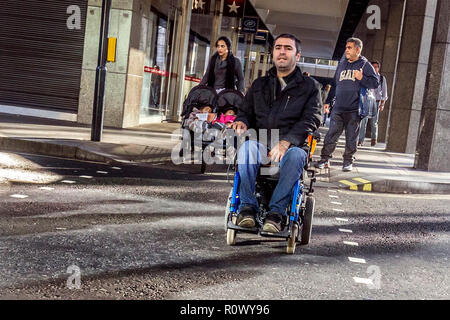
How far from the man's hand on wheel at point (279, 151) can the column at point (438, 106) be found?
8.55 m

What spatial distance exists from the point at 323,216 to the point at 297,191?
6.96 feet

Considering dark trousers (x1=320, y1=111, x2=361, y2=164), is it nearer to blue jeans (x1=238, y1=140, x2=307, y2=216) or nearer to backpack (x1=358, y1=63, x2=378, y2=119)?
backpack (x1=358, y1=63, x2=378, y2=119)

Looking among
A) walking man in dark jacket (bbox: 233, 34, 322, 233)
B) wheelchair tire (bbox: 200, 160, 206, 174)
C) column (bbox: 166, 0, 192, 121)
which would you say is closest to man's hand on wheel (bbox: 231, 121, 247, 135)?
walking man in dark jacket (bbox: 233, 34, 322, 233)

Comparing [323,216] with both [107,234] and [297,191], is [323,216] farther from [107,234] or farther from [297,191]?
[107,234]

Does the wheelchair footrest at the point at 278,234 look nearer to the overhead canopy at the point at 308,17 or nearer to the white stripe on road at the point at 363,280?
the white stripe on road at the point at 363,280

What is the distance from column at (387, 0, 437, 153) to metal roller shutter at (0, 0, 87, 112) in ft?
29.8

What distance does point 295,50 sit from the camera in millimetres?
5762

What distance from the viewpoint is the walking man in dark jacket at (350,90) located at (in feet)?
35.0

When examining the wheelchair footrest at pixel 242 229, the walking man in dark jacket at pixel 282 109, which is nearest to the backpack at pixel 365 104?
the walking man in dark jacket at pixel 282 109

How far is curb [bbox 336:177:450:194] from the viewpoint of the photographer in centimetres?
1027

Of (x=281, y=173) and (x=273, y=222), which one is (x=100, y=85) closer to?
(x=281, y=173)

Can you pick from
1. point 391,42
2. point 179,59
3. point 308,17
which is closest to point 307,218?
point 179,59

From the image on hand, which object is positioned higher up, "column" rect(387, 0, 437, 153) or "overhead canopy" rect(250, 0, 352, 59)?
A: "overhead canopy" rect(250, 0, 352, 59)
